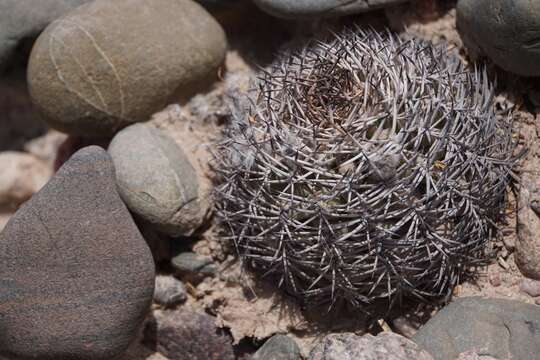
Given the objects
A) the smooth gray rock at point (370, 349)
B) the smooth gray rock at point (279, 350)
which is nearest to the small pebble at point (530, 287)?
the smooth gray rock at point (370, 349)

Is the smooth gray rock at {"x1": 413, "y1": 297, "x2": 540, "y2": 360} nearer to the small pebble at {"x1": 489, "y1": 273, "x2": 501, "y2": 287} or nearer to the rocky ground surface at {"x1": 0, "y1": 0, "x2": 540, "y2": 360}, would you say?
the rocky ground surface at {"x1": 0, "y1": 0, "x2": 540, "y2": 360}

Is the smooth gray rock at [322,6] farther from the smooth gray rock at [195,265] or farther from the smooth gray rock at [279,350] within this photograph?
the smooth gray rock at [279,350]

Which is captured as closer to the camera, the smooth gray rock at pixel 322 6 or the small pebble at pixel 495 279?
the small pebble at pixel 495 279

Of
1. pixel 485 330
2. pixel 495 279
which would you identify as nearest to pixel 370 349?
pixel 485 330

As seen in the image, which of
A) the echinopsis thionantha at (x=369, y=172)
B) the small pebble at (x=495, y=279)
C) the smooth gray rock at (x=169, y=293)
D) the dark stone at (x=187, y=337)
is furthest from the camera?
the smooth gray rock at (x=169, y=293)

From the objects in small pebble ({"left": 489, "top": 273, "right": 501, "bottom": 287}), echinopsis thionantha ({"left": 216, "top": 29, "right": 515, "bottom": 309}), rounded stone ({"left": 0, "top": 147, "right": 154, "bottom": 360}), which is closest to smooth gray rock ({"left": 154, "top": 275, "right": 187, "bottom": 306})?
rounded stone ({"left": 0, "top": 147, "right": 154, "bottom": 360})

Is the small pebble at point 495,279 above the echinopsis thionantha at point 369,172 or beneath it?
beneath

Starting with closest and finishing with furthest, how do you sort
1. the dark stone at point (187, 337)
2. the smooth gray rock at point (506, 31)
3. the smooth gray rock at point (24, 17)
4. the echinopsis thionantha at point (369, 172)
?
the echinopsis thionantha at point (369, 172)
the smooth gray rock at point (506, 31)
the dark stone at point (187, 337)
the smooth gray rock at point (24, 17)
